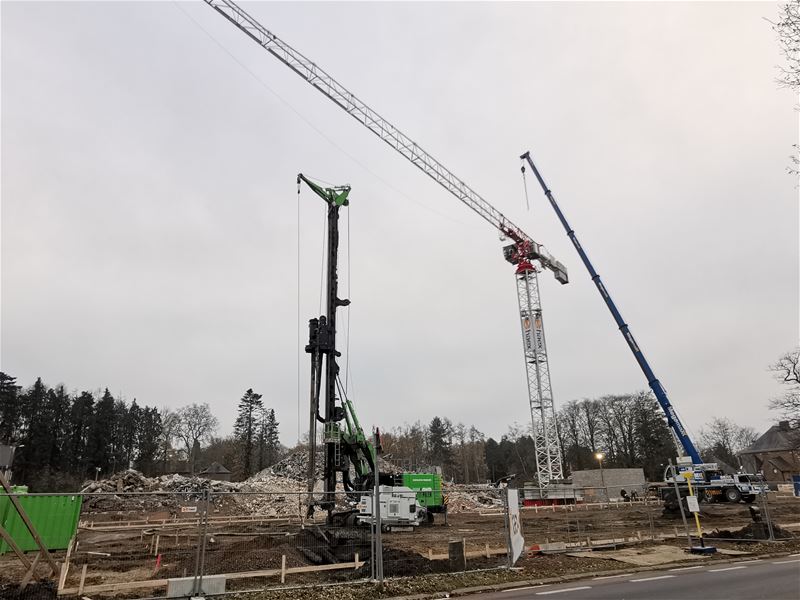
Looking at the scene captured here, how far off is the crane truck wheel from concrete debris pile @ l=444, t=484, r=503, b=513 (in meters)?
15.6

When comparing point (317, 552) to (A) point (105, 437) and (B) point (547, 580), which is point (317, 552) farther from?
(A) point (105, 437)

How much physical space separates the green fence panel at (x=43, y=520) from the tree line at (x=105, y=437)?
49497 millimetres

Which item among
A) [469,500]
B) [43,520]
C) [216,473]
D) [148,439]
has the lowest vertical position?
[469,500]

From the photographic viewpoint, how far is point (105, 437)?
79.5 metres

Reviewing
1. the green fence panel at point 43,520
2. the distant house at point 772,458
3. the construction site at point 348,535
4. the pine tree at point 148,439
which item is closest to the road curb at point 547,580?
the construction site at point 348,535

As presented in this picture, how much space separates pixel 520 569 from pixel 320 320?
11.5 meters

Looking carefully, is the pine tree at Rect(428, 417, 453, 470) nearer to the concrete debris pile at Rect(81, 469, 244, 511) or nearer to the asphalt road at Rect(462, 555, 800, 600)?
the concrete debris pile at Rect(81, 469, 244, 511)

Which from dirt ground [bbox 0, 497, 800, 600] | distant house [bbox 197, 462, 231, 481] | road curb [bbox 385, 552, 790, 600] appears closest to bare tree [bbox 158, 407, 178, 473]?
distant house [bbox 197, 462, 231, 481]

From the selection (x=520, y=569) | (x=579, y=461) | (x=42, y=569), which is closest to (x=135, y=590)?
(x=42, y=569)

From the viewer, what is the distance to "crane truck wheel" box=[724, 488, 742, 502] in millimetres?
31155

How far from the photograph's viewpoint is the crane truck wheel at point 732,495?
31.2m

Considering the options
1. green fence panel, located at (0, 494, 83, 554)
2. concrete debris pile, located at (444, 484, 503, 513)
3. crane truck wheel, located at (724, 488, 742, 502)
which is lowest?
concrete debris pile, located at (444, 484, 503, 513)

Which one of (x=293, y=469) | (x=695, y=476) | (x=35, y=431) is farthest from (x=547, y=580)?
(x=35, y=431)

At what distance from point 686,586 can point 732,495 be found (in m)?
26.5
